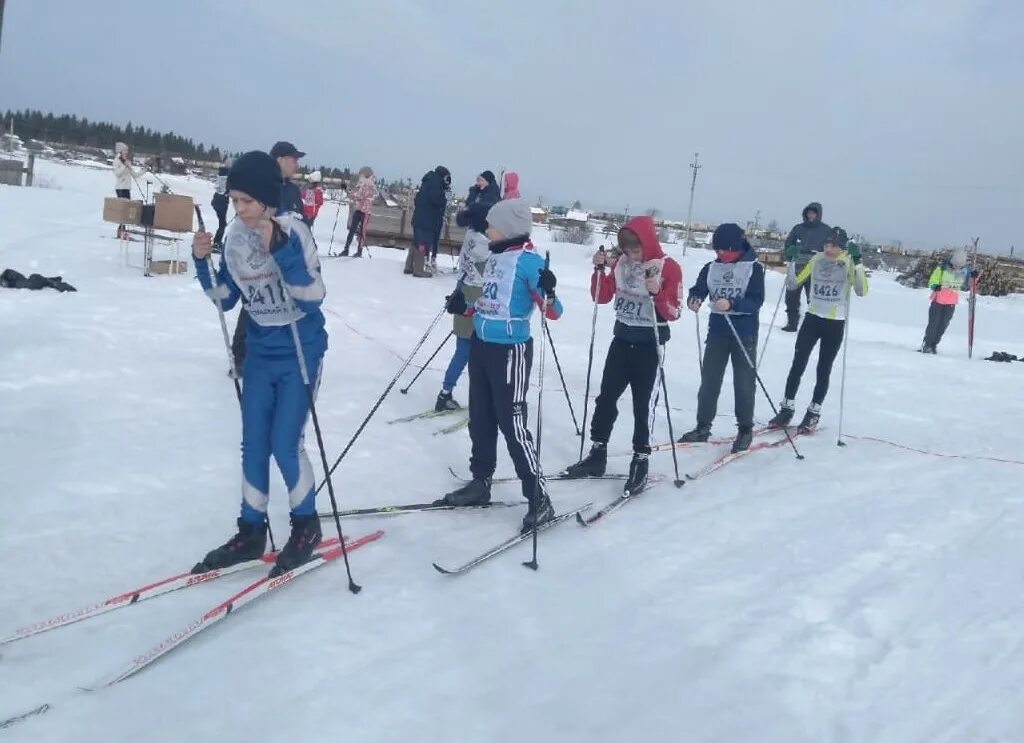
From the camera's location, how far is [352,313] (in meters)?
10.8

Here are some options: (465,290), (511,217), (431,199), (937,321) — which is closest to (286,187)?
(465,290)

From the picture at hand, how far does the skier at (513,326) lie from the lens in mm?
4258

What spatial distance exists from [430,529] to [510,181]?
7.01 m

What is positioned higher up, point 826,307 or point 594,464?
point 826,307

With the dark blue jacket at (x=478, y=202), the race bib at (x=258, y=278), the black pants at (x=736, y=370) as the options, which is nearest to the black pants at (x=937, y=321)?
the dark blue jacket at (x=478, y=202)

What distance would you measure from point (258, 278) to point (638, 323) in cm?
274

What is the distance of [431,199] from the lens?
12.8m

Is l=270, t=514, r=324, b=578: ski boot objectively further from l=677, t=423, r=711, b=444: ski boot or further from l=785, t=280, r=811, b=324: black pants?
l=785, t=280, r=811, b=324: black pants

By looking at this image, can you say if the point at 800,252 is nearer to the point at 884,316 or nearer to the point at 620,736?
the point at 884,316

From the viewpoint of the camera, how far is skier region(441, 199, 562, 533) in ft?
14.0

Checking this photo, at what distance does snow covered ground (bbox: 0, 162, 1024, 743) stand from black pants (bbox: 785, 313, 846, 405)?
0.55 metres

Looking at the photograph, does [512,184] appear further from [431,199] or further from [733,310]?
[733,310]

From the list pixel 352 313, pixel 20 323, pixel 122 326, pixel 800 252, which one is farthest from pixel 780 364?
pixel 20 323

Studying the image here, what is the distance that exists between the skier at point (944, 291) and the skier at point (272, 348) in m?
12.5
